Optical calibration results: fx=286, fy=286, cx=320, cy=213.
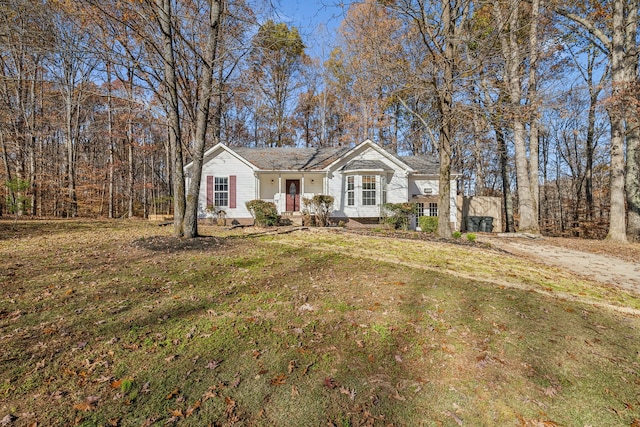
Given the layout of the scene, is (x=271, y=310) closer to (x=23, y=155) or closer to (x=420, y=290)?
(x=420, y=290)

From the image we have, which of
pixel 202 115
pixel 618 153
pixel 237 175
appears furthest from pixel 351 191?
pixel 618 153

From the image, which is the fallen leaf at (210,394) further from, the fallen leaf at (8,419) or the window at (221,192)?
the window at (221,192)

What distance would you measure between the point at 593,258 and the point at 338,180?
11199 millimetres

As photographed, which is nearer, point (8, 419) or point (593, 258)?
point (8, 419)

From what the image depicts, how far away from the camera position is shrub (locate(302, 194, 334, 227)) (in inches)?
569

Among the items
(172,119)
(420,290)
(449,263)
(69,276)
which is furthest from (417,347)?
(172,119)

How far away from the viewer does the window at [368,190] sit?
1614 centimetres

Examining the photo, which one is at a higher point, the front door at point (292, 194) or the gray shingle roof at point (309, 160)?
the gray shingle roof at point (309, 160)

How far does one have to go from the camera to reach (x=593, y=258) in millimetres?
8305

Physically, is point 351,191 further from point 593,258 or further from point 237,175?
point 593,258

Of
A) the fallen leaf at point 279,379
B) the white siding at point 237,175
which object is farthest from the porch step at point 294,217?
the fallen leaf at point 279,379

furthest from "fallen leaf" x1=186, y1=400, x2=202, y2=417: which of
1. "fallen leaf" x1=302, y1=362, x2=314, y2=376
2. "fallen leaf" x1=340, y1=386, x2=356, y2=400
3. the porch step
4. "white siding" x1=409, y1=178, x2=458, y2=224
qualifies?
"white siding" x1=409, y1=178, x2=458, y2=224

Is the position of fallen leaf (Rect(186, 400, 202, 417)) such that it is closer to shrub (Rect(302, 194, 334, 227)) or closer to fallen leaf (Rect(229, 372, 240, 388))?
fallen leaf (Rect(229, 372, 240, 388))

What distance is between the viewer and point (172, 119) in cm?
785
